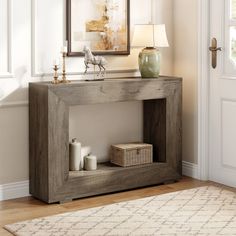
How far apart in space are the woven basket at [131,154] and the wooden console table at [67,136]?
6 centimetres

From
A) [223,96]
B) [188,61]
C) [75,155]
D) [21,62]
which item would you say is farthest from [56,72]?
[223,96]

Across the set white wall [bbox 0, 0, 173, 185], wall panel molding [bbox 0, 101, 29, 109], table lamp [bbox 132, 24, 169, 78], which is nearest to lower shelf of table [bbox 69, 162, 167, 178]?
white wall [bbox 0, 0, 173, 185]

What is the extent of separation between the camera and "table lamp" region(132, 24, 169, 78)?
4.79 metres

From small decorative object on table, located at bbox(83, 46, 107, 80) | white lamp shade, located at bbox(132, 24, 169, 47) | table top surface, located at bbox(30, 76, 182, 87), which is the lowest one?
table top surface, located at bbox(30, 76, 182, 87)

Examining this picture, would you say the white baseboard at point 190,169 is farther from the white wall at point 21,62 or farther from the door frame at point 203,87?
the white wall at point 21,62

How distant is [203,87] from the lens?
5.04m

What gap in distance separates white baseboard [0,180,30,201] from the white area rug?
0.64 meters

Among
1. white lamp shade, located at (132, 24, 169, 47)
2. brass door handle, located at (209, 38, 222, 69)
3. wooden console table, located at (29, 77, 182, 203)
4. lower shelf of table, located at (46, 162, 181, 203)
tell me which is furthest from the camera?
brass door handle, located at (209, 38, 222, 69)

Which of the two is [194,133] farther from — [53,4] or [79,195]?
[53,4]

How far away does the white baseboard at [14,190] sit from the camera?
4477 millimetres

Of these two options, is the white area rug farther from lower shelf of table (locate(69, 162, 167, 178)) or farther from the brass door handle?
the brass door handle

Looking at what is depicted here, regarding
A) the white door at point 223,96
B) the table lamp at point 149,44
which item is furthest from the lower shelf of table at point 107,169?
the table lamp at point 149,44

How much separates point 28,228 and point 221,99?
6.71 feet

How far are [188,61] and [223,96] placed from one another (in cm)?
48
